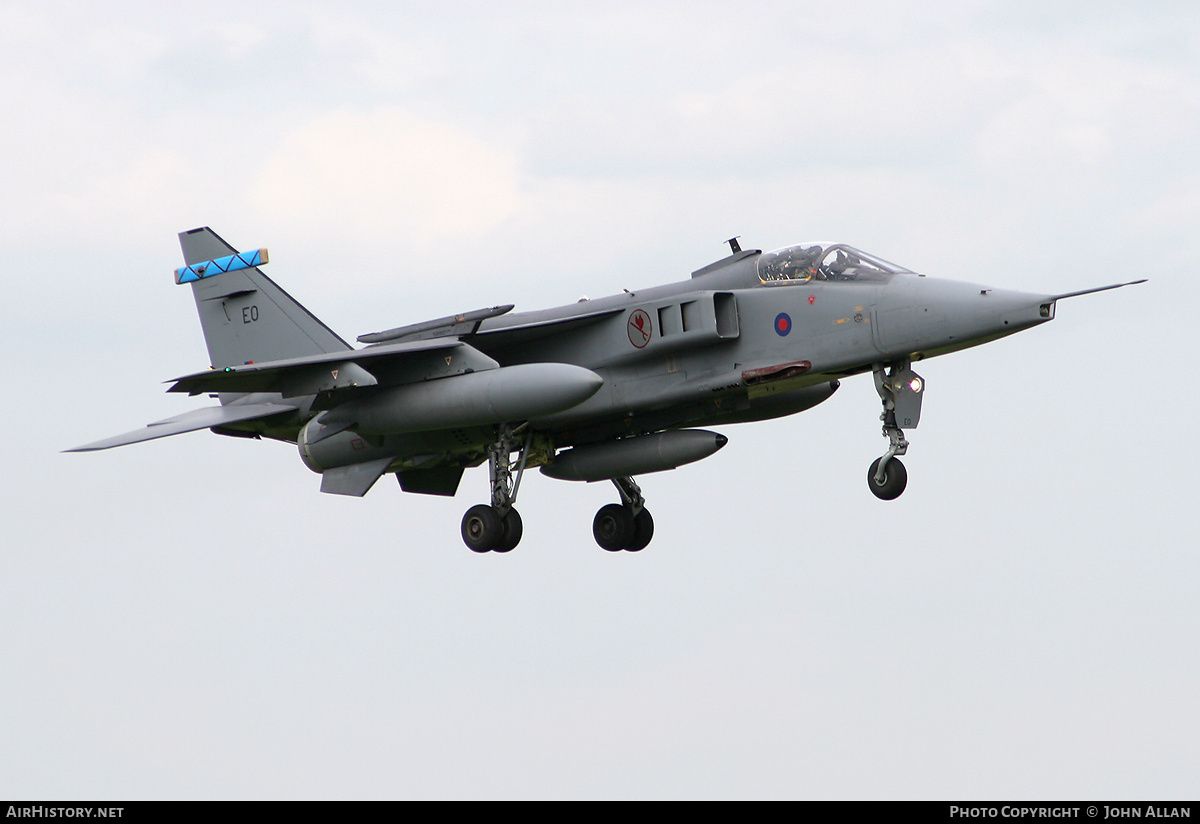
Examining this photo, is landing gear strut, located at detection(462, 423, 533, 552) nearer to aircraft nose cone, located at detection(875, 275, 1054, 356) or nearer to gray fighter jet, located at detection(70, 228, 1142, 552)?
gray fighter jet, located at detection(70, 228, 1142, 552)

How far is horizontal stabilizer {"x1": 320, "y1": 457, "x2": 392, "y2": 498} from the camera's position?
23.8m

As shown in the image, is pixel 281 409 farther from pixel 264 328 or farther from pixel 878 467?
pixel 878 467

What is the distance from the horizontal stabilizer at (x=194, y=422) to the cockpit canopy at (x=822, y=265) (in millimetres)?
7508

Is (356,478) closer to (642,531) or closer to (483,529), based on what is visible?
(483,529)

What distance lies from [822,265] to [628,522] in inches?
219

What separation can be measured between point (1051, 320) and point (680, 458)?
5.26 m

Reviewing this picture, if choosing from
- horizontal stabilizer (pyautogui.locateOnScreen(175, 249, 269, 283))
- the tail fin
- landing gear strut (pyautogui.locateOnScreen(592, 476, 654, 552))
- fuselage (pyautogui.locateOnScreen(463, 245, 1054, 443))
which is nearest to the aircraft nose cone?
fuselage (pyautogui.locateOnScreen(463, 245, 1054, 443))

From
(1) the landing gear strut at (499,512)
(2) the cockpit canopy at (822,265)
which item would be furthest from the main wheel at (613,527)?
(2) the cockpit canopy at (822,265)

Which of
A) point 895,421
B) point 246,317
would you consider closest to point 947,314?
point 895,421

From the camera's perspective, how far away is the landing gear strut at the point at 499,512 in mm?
22578

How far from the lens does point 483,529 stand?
888 inches

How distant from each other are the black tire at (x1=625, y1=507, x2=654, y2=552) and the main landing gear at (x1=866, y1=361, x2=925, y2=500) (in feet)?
16.5

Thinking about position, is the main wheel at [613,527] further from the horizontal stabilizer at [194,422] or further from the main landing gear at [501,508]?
the horizontal stabilizer at [194,422]
